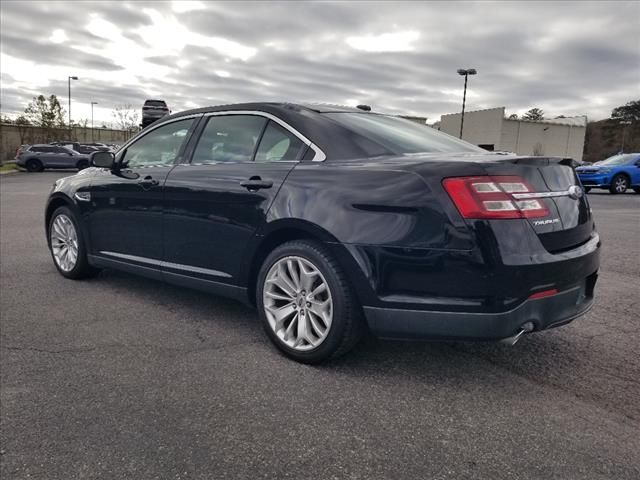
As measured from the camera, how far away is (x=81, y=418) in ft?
8.26

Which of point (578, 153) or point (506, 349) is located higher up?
point (578, 153)

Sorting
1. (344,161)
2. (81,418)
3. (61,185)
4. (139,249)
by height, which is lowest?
(81,418)

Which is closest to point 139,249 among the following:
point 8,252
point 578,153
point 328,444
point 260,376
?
point 260,376

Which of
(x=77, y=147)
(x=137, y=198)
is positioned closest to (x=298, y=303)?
(x=137, y=198)

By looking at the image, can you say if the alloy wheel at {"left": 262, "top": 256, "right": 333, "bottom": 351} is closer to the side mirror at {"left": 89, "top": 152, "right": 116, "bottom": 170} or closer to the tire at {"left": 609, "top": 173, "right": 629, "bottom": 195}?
the side mirror at {"left": 89, "top": 152, "right": 116, "bottom": 170}

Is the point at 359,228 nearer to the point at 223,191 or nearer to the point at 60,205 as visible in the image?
the point at 223,191

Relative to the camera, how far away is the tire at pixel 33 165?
97.0 ft

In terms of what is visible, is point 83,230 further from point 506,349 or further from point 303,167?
point 506,349

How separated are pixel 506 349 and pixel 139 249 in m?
2.85

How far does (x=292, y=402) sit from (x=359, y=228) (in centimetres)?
96

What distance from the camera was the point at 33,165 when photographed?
2981 centimetres

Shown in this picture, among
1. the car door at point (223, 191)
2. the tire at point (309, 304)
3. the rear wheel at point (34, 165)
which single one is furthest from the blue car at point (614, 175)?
the rear wheel at point (34, 165)

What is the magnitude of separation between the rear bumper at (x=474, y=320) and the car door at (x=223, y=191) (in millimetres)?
1024

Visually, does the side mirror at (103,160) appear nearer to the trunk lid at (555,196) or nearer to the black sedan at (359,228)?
the black sedan at (359,228)
